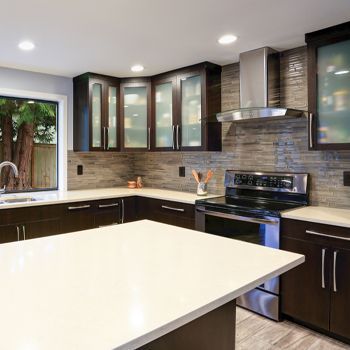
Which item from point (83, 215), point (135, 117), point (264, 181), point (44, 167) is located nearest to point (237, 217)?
point (264, 181)

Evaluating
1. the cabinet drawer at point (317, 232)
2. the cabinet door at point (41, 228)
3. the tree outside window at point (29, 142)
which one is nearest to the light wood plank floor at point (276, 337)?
the cabinet drawer at point (317, 232)

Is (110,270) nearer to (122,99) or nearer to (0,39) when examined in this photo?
(0,39)

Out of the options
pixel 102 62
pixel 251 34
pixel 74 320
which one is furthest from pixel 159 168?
pixel 74 320

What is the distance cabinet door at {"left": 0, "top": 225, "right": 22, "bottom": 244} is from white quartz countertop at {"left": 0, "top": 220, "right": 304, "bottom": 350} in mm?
1425

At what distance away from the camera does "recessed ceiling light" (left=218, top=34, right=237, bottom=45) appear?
262cm

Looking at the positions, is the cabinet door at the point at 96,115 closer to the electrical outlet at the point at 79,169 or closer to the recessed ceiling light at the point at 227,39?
the electrical outlet at the point at 79,169

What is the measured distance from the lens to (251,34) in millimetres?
2578

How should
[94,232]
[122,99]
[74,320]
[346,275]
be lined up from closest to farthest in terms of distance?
[74,320], [94,232], [346,275], [122,99]

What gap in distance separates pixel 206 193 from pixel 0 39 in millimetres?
2266

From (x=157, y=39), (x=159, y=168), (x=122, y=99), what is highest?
(x=157, y=39)

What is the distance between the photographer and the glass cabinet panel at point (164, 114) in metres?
3.69

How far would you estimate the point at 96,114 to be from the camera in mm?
3771

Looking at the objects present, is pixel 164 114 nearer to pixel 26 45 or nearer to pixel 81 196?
pixel 81 196

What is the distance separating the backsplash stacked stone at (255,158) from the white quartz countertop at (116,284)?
1.54m
